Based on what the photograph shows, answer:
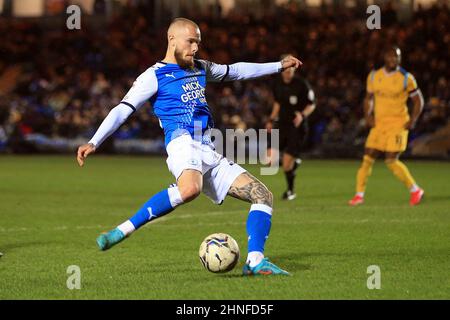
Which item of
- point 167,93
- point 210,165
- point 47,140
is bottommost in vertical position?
point 47,140

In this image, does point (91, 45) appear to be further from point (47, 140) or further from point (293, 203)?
point (293, 203)

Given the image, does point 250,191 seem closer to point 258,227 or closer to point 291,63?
point 258,227

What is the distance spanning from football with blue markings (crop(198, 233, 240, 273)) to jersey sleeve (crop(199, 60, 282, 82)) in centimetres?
140

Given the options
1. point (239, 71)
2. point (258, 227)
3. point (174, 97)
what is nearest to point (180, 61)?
point (174, 97)

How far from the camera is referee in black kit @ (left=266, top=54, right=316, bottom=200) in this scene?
1510 centimetres

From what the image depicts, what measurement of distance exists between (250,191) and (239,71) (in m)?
1.07

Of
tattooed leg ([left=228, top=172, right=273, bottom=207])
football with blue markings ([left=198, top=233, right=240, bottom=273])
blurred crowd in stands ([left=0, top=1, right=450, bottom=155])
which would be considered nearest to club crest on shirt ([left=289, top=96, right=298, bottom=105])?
tattooed leg ([left=228, top=172, right=273, bottom=207])

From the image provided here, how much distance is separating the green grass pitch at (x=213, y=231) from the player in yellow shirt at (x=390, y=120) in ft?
1.48

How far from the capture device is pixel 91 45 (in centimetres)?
3028

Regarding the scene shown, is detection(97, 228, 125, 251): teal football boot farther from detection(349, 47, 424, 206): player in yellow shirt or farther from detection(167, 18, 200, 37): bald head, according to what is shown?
detection(349, 47, 424, 206): player in yellow shirt

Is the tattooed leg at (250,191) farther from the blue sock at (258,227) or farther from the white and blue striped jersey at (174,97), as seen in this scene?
the white and blue striped jersey at (174,97)

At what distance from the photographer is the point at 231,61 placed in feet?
89.6
